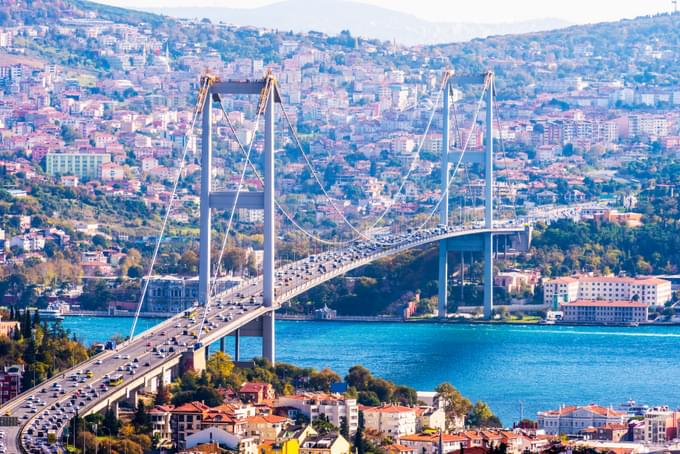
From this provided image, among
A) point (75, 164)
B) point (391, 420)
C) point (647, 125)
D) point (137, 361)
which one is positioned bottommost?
point (391, 420)

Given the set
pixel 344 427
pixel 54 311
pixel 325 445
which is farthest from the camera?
pixel 54 311

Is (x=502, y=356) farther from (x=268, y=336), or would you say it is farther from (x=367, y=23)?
(x=367, y=23)

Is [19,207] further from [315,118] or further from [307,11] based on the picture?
[307,11]

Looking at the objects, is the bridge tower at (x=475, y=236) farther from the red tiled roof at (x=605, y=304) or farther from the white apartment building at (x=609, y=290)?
the red tiled roof at (x=605, y=304)

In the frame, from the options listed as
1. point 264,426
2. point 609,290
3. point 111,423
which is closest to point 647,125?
point 609,290

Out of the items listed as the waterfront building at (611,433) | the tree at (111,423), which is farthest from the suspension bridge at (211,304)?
the waterfront building at (611,433)

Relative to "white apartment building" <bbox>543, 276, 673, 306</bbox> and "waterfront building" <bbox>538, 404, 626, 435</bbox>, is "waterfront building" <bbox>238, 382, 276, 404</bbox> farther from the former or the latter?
"white apartment building" <bbox>543, 276, 673, 306</bbox>
